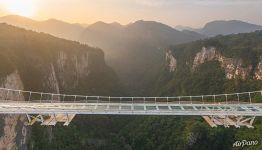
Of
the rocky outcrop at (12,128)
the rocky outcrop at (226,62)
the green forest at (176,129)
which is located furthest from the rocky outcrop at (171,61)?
the rocky outcrop at (12,128)

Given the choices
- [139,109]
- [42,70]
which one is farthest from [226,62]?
[139,109]

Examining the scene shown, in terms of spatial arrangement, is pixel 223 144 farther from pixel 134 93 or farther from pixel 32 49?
pixel 134 93

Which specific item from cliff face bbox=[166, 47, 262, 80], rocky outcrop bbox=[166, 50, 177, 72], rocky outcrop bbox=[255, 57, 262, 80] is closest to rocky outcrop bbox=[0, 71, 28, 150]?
rocky outcrop bbox=[255, 57, 262, 80]

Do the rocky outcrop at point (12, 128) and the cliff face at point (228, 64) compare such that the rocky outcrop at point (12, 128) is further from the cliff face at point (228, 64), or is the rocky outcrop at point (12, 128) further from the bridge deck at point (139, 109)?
the cliff face at point (228, 64)

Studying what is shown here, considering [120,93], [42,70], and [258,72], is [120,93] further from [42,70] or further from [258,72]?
[258,72]

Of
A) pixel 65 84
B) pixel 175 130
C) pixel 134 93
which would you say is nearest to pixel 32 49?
pixel 65 84

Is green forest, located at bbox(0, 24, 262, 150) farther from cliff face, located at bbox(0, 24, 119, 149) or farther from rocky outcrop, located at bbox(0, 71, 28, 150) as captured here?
rocky outcrop, located at bbox(0, 71, 28, 150)
